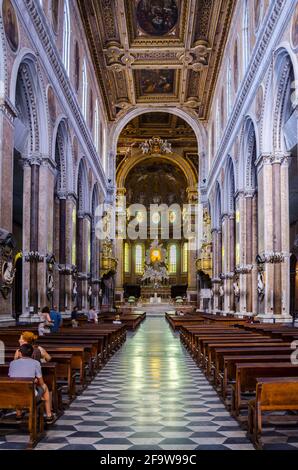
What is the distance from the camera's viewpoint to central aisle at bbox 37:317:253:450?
22.8ft

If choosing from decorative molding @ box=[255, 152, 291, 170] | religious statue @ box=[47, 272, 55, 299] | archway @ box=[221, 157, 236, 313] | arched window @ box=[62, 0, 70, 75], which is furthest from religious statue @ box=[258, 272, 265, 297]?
arched window @ box=[62, 0, 70, 75]

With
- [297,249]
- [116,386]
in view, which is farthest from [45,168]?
[116,386]

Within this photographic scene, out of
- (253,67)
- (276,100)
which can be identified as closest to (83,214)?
(253,67)

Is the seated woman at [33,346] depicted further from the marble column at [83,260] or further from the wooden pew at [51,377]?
the marble column at [83,260]

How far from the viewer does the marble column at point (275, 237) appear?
21.4 meters

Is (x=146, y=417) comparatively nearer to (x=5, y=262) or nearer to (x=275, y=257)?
Answer: (x=5, y=262)

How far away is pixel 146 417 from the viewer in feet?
27.9

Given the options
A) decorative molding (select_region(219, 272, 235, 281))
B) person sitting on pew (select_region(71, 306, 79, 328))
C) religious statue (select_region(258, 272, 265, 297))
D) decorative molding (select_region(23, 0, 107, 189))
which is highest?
decorative molding (select_region(23, 0, 107, 189))

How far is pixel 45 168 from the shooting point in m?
→ 22.1

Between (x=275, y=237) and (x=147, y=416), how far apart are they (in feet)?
46.9

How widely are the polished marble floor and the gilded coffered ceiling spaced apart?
22.7m

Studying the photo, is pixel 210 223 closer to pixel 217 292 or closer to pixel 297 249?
pixel 217 292

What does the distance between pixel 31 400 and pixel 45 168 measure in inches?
638

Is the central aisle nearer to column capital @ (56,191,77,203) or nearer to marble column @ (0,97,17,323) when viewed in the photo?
marble column @ (0,97,17,323)
